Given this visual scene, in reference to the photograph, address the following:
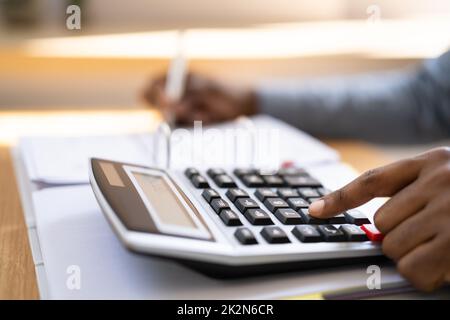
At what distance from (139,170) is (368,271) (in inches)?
9.2

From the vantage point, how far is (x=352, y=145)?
95cm

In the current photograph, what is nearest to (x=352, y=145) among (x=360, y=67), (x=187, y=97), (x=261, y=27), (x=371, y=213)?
(x=187, y=97)

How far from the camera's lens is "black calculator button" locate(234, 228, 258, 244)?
0.45 meters

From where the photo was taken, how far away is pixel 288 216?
0.50 meters

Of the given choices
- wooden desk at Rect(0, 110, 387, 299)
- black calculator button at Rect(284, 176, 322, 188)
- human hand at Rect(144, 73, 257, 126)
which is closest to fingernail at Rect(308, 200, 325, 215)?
black calculator button at Rect(284, 176, 322, 188)

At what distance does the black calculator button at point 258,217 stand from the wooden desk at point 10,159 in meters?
0.17

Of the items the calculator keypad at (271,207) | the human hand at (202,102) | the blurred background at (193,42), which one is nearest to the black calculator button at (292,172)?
the calculator keypad at (271,207)

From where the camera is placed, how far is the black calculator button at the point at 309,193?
0.57 m

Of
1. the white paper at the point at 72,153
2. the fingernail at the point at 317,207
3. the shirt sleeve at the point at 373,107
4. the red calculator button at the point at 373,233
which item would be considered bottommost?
A: the red calculator button at the point at 373,233

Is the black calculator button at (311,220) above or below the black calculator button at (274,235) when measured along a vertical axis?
above

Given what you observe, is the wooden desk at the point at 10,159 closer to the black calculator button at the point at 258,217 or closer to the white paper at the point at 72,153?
the white paper at the point at 72,153

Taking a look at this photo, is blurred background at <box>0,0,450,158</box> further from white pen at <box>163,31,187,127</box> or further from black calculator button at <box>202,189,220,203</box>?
black calculator button at <box>202,189,220,203</box>

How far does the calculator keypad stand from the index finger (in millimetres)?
11
